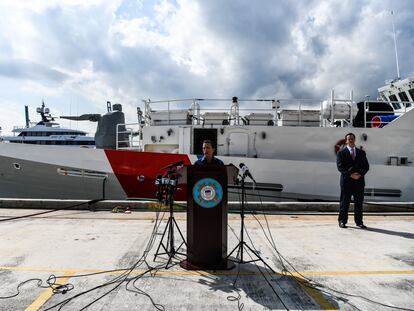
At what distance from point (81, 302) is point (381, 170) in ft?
26.4

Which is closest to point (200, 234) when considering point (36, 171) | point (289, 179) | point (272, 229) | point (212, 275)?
point (212, 275)

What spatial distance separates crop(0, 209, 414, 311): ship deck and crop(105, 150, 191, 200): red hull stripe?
118 inches

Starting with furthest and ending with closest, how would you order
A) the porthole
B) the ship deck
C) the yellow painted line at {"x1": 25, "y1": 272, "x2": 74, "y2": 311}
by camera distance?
the porthole
the ship deck
the yellow painted line at {"x1": 25, "y1": 272, "x2": 74, "y2": 311}

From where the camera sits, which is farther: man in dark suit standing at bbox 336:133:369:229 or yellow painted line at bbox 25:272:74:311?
man in dark suit standing at bbox 336:133:369:229

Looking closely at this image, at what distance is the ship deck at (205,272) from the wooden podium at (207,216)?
15 centimetres

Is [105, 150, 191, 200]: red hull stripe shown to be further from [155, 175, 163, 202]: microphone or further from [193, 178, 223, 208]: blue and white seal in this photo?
[193, 178, 223, 208]: blue and white seal

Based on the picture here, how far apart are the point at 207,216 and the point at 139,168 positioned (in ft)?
17.5

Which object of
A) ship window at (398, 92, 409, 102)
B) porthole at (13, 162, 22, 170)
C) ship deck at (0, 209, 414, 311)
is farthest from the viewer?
ship window at (398, 92, 409, 102)

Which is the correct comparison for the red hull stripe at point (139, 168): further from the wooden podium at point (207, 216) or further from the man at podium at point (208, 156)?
the wooden podium at point (207, 216)

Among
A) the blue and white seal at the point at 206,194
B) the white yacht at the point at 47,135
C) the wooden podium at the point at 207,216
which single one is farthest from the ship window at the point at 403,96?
the white yacht at the point at 47,135

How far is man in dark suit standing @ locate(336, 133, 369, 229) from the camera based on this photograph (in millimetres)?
5516

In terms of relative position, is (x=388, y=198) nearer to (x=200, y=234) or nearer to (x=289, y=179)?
(x=289, y=179)

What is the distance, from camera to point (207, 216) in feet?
11.4

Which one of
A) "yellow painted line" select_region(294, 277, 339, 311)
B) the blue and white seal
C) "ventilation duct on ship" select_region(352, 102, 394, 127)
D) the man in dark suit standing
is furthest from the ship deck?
"ventilation duct on ship" select_region(352, 102, 394, 127)
